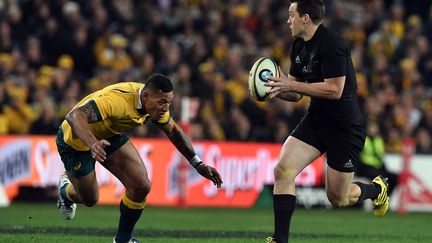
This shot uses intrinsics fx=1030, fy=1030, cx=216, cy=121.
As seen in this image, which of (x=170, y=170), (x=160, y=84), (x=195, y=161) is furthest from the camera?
(x=170, y=170)

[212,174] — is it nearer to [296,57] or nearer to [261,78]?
[261,78]

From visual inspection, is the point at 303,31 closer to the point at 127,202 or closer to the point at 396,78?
the point at 127,202

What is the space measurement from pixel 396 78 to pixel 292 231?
10.9 meters

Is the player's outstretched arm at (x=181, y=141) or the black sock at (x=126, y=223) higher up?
the player's outstretched arm at (x=181, y=141)

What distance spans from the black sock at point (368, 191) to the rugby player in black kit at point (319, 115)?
43 centimetres

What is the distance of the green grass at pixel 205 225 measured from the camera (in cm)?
1232

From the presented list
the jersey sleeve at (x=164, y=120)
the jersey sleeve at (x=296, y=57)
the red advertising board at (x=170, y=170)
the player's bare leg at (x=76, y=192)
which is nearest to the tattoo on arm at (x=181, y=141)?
the jersey sleeve at (x=164, y=120)

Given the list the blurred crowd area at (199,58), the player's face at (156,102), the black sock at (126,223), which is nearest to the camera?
the player's face at (156,102)

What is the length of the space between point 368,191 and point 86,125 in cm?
339

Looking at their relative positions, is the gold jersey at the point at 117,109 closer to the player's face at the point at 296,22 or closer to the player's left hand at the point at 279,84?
the player's left hand at the point at 279,84

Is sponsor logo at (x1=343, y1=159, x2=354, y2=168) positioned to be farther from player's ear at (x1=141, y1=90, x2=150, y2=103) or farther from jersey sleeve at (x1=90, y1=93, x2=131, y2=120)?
jersey sleeve at (x1=90, y1=93, x2=131, y2=120)

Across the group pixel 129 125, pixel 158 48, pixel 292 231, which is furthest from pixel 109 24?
pixel 129 125

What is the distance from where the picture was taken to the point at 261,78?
391 inches

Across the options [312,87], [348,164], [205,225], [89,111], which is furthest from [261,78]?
[205,225]
